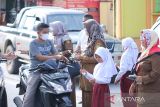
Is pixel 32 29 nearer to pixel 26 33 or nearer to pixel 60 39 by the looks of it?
pixel 26 33

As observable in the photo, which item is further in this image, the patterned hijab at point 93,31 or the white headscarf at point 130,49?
the white headscarf at point 130,49

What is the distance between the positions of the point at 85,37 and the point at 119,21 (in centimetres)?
1183

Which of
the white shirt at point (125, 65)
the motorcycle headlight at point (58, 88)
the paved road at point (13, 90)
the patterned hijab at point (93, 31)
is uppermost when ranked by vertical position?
the patterned hijab at point (93, 31)

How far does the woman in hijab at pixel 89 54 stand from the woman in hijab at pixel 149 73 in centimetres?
222

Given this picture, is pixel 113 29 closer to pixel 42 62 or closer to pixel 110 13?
pixel 110 13

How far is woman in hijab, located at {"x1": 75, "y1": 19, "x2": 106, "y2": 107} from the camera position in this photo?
9.18m

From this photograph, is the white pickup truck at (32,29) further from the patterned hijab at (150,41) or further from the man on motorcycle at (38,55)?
the patterned hijab at (150,41)

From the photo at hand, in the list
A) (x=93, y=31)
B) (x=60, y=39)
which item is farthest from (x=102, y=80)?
(x=60, y=39)

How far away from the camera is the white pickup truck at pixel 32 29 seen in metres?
14.4

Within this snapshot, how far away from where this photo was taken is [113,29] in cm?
2320

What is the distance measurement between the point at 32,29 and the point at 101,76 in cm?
695

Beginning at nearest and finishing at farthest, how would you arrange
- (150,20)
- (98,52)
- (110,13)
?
(98,52), (150,20), (110,13)

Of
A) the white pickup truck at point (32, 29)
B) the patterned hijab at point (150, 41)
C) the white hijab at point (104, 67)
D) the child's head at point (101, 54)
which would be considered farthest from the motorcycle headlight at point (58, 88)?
the white pickup truck at point (32, 29)

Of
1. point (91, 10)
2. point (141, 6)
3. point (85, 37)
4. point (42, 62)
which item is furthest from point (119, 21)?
point (42, 62)
